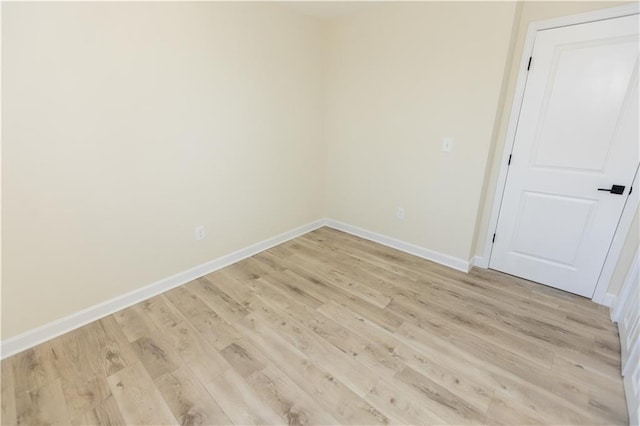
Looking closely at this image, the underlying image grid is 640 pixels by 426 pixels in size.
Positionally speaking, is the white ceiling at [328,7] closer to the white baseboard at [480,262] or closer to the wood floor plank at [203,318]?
A: the white baseboard at [480,262]

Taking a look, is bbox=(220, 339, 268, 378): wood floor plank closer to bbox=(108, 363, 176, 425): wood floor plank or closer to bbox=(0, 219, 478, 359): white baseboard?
bbox=(108, 363, 176, 425): wood floor plank

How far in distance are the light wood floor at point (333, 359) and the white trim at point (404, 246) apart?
29 cm

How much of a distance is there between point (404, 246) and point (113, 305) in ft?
8.57

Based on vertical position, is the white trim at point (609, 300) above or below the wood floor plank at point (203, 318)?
above

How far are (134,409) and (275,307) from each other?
0.99 metres

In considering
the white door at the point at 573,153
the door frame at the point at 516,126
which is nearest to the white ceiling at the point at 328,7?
the door frame at the point at 516,126

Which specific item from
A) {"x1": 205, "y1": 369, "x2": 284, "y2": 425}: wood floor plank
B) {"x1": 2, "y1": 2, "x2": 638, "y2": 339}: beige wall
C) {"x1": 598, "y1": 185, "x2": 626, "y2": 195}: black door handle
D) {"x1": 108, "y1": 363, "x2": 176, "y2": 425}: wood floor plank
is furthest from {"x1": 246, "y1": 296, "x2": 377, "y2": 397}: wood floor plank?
{"x1": 598, "y1": 185, "x2": 626, "y2": 195}: black door handle

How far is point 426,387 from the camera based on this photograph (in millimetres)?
1526

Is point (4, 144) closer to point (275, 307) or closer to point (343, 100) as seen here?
point (275, 307)

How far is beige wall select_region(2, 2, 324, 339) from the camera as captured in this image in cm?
161

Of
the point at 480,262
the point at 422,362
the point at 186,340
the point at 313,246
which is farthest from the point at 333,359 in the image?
the point at 480,262

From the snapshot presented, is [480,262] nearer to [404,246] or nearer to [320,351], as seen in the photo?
[404,246]

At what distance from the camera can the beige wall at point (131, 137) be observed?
1.61 metres

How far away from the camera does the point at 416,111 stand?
8.77 ft
